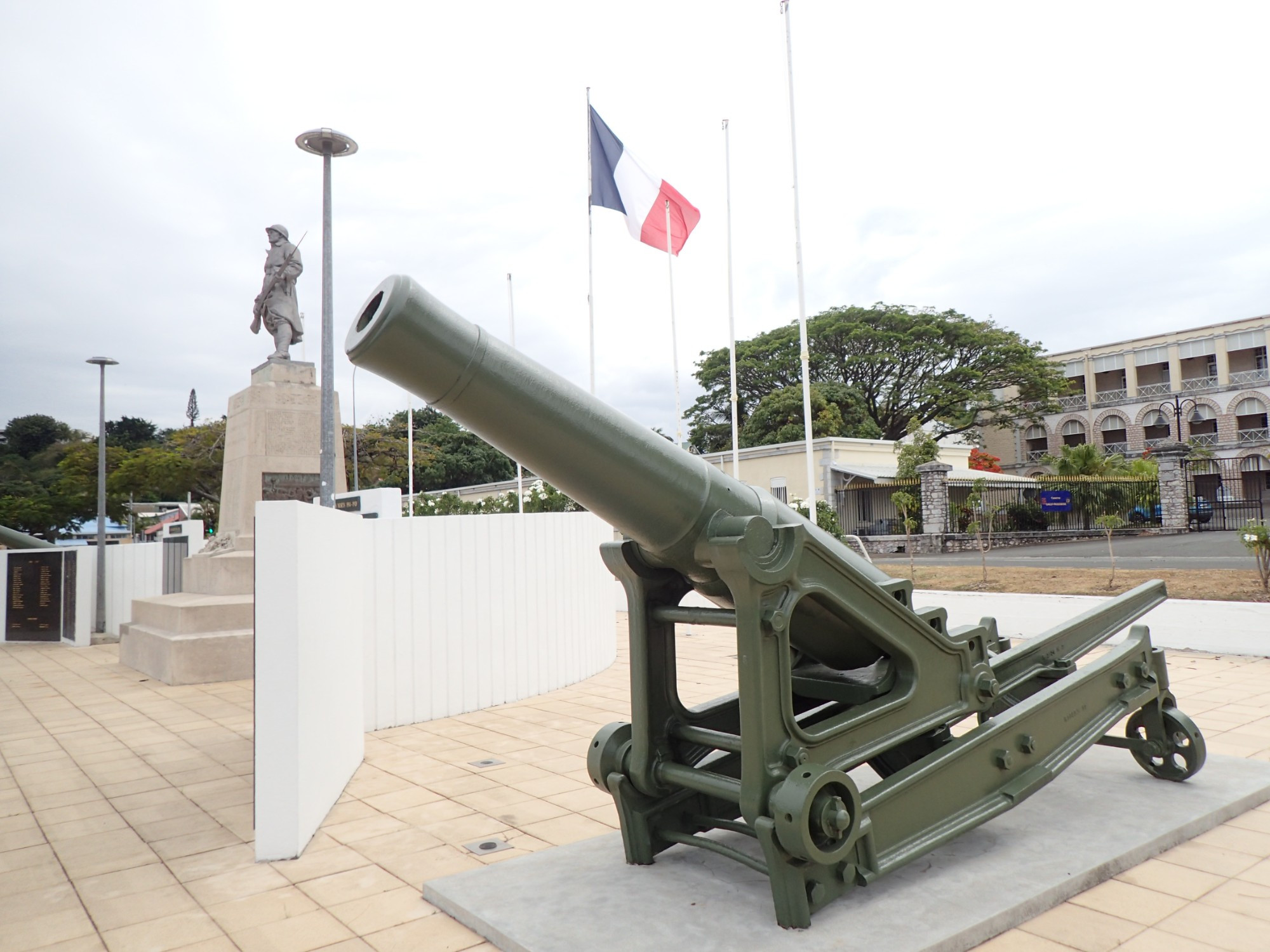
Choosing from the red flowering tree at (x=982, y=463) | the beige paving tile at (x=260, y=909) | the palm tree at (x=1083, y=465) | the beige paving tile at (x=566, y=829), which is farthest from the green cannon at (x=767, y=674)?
the red flowering tree at (x=982, y=463)

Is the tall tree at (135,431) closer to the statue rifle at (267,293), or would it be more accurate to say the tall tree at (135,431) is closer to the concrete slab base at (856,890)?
the statue rifle at (267,293)

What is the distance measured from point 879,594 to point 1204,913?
149 centimetres

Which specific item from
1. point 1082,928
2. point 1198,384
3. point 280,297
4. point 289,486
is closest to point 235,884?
point 1082,928

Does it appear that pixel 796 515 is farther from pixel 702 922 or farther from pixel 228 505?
pixel 228 505

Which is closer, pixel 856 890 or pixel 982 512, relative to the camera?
pixel 856 890

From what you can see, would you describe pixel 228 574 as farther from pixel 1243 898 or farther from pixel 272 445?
pixel 1243 898

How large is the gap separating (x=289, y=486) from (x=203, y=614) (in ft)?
6.46

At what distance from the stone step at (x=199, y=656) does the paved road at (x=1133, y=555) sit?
12763mm

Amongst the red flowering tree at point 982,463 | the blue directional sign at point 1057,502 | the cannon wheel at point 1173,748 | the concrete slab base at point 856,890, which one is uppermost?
the red flowering tree at point 982,463

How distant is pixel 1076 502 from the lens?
1059 inches

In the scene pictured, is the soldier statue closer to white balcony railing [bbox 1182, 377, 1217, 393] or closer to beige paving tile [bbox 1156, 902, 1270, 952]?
beige paving tile [bbox 1156, 902, 1270, 952]

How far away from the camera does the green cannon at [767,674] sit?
2.60 metres

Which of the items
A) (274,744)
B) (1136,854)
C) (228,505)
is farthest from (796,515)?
(228,505)

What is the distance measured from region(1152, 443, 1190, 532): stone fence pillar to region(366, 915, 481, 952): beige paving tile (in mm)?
27046
